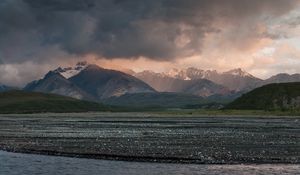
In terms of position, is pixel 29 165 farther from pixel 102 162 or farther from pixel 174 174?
pixel 174 174

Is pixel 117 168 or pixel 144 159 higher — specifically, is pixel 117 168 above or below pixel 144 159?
below

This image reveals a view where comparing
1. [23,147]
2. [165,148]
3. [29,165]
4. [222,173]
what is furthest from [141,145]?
[222,173]

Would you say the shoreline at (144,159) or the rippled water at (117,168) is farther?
the shoreline at (144,159)

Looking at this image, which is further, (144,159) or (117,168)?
(144,159)

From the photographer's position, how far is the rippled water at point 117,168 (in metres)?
55.7

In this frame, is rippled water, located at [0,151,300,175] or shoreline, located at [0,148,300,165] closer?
rippled water, located at [0,151,300,175]

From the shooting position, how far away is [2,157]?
71.6 metres

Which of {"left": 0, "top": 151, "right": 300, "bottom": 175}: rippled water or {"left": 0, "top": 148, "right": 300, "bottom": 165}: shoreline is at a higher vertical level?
{"left": 0, "top": 148, "right": 300, "bottom": 165}: shoreline

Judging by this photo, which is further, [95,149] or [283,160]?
[95,149]

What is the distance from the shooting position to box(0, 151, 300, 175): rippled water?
183ft

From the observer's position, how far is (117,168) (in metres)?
59.3

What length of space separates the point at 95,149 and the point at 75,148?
164 inches

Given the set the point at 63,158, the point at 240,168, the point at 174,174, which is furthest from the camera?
the point at 63,158

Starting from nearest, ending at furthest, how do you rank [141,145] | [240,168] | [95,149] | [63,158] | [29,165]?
[240,168], [29,165], [63,158], [95,149], [141,145]
